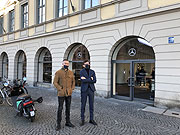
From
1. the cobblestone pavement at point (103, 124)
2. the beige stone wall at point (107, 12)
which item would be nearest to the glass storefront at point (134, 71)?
the beige stone wall at point (107, 12)

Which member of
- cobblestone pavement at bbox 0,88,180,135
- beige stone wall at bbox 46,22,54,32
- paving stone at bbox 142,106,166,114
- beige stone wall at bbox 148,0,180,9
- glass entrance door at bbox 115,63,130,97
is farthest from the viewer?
beige stone wall at bbox 46,22,54,32

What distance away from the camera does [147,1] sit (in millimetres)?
Result: 6594

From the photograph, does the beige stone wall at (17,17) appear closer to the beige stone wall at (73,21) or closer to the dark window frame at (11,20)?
the dark window frame at (11,20)

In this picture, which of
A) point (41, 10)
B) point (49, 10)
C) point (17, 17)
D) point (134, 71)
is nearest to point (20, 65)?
point (17, 17)

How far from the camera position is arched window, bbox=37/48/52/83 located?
464 inches

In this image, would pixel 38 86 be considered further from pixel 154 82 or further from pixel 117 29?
pixel 154 82

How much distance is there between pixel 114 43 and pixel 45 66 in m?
6.85

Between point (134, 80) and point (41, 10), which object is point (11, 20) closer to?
point (41, 10)

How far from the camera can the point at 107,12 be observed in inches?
313

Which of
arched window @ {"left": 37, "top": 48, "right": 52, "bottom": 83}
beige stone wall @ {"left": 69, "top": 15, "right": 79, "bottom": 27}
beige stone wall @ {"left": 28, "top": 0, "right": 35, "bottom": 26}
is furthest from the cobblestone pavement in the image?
beige stone wall @ {"left": 28, "top": 0, "right": 35, "bottom": 26}

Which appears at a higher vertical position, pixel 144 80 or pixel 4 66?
pixel 4 66

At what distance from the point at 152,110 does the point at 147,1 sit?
15.4 feet

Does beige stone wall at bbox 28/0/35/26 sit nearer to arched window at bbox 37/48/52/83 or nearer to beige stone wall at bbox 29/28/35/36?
beige stone wall at bbox 29/28/35/36

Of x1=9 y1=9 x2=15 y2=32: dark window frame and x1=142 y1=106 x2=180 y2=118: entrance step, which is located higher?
x1=9 y1=9 x2=15 y2=32: dark window frame
